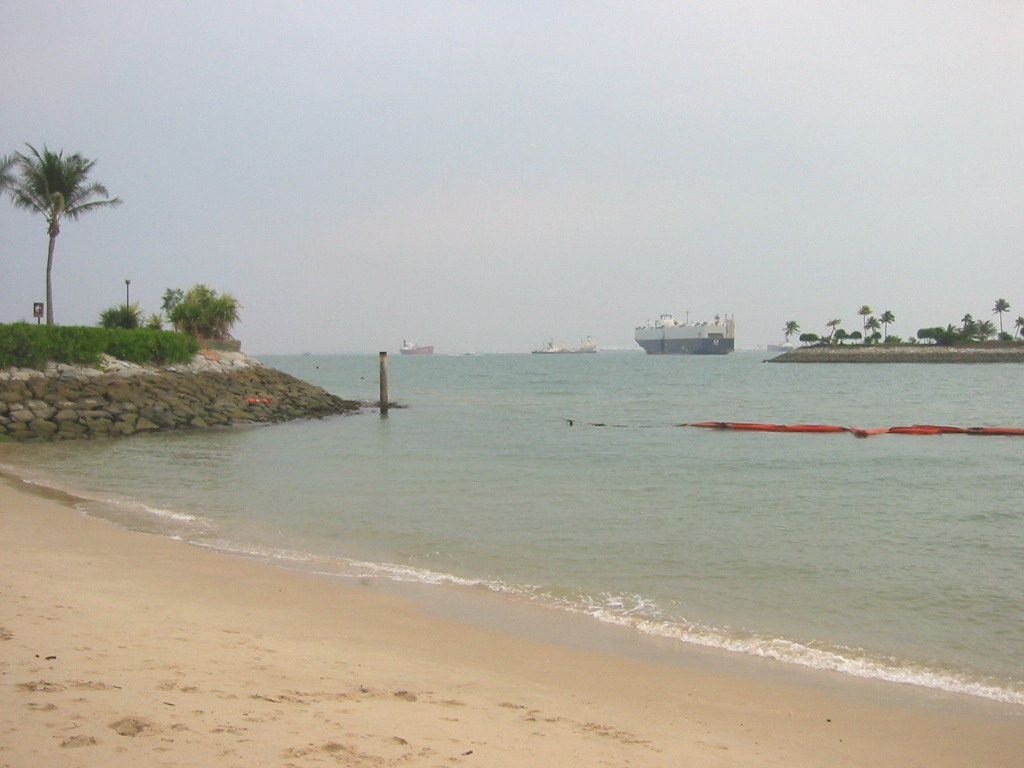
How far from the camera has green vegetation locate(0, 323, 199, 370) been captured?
2517cm

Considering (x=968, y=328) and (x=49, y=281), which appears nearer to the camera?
(x=49, y=281)

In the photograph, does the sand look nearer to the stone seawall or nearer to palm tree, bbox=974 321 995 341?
the stone seawall

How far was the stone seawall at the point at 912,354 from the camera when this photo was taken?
364ft

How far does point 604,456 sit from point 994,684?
15.3m

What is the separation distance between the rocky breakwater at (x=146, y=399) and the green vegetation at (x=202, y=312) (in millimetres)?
2234

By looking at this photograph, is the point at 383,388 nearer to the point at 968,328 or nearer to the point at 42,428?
the point at 42,428

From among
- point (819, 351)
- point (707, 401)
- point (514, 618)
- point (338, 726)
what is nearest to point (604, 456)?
point (514, 618)

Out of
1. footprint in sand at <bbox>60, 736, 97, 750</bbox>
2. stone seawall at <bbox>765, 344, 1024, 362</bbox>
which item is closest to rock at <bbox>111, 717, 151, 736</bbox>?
footprint in sand at <bbox>60, 736, 97, 750</bbox>

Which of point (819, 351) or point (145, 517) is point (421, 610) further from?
point (819, 351)

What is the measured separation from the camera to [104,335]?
29047 mm

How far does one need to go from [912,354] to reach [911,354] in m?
0.20

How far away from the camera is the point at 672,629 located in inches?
280

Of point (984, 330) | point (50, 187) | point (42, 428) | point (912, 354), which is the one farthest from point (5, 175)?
point (984, 330)

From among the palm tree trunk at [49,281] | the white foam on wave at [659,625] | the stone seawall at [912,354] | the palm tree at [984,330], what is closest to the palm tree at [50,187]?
the palm tree trunk at [49,281]
